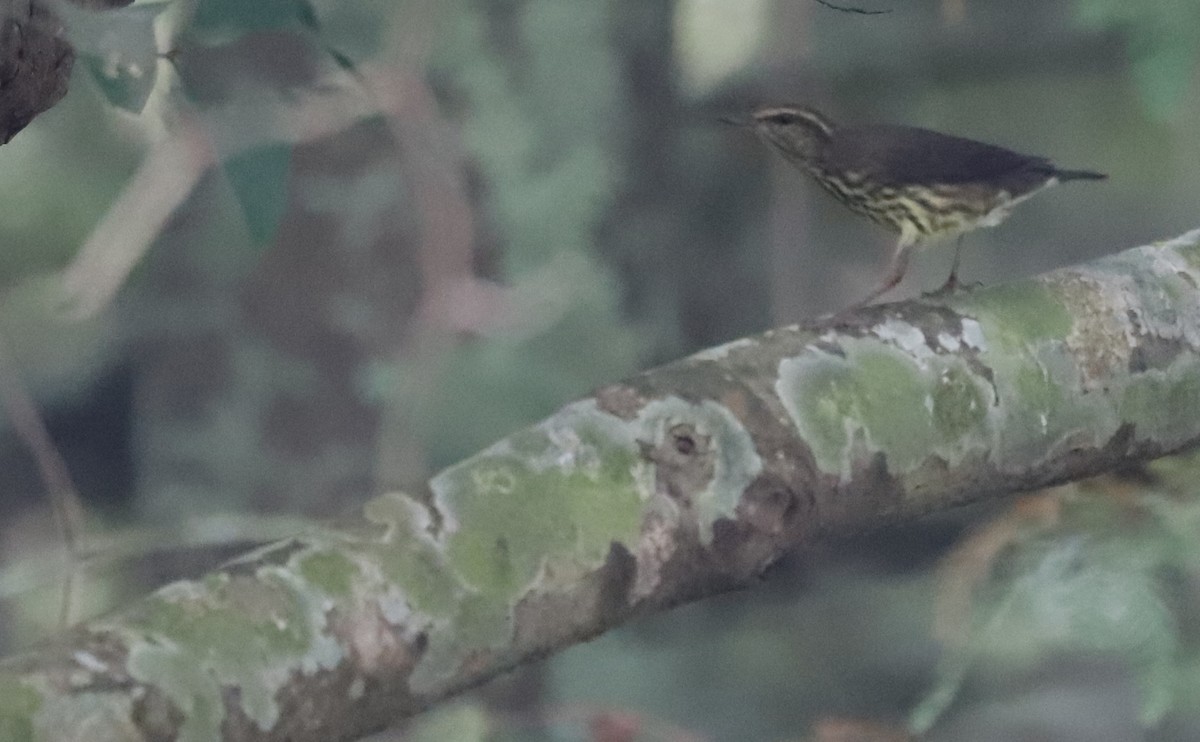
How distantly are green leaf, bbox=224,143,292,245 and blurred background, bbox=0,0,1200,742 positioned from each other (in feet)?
3.92

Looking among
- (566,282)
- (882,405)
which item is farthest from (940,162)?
(566,282)

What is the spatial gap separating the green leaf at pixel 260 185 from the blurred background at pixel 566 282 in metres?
1.19

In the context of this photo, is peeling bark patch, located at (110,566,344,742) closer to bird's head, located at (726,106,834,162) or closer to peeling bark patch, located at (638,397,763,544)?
peeling bark patch, located at (638,397,763,544)

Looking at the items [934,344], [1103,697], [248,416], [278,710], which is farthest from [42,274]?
[278,710]

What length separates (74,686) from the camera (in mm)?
646

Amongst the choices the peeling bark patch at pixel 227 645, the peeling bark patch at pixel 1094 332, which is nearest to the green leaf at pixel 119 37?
the peeling bark patch at pixel 227 645

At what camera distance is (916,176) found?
5.50ft

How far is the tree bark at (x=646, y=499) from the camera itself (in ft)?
2.25

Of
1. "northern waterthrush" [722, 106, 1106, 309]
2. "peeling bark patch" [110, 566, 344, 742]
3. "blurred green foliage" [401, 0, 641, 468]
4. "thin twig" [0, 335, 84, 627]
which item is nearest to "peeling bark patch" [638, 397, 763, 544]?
"peeling bark patch" [110, 566, 344, 742]

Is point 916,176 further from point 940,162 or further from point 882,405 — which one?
point 882,405

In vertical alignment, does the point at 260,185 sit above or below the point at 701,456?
above

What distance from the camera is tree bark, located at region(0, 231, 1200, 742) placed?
2.25 ft

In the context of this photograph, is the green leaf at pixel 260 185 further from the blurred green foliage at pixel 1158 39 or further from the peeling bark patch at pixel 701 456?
the blurred green foliage at pixel 1158 39

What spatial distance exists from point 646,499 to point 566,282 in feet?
5.16
